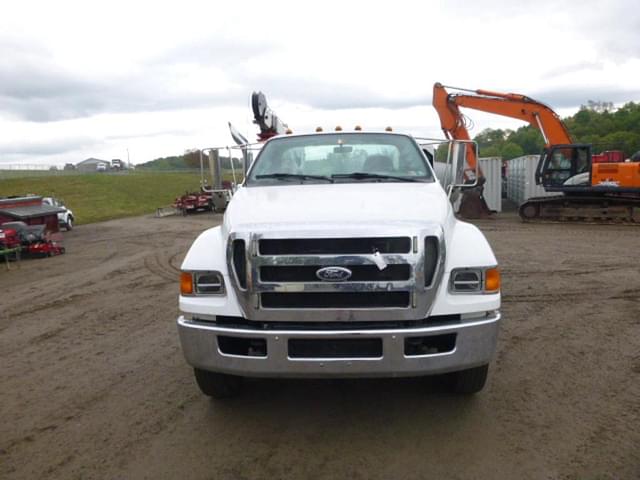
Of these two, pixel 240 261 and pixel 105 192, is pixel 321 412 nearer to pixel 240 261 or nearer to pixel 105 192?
pixel 240 261

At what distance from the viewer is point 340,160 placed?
16.8ft

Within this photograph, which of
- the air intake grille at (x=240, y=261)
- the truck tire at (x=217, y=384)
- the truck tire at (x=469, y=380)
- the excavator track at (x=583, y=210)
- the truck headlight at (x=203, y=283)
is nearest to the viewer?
the air intake grille at (x=240, y=261)

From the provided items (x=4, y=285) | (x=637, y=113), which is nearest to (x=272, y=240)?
(x=4, y=285)

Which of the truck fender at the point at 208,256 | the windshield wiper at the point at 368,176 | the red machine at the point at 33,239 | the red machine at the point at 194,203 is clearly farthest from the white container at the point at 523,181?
the truck fender at the point at 208,256

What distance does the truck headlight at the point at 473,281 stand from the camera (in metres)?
3.48

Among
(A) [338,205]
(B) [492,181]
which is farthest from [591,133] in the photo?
(A) [338,205]

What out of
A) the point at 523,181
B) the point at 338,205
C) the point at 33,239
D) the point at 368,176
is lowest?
the point at 33,239

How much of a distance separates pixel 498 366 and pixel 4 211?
13.7m

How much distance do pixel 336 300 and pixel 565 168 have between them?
16240mm

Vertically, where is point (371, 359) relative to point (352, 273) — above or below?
below

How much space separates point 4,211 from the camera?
1412cm

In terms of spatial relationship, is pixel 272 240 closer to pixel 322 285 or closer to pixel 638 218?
pixel 322 285

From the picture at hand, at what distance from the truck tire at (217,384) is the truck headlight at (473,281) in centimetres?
181

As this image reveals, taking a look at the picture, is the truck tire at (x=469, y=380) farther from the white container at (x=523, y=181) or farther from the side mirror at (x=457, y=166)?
the white container at (x=523, y=181)
